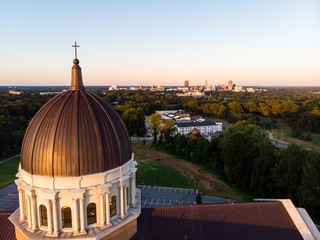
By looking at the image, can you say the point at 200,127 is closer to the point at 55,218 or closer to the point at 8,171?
the point at 8,171

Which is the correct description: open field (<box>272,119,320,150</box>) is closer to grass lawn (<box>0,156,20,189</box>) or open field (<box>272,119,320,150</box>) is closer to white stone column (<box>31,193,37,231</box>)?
white stone column (<box>31,193,37,231</box>)

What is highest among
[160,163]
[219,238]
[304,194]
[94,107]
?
[94,107]

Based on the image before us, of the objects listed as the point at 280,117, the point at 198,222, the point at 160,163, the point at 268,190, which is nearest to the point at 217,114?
the point at 280,117

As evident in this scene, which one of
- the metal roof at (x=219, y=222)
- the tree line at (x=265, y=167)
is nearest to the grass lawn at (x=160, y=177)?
the tree line at (x=265, y=167)

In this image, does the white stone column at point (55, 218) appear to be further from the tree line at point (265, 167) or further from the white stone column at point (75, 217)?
the tree line at point (265, 167)

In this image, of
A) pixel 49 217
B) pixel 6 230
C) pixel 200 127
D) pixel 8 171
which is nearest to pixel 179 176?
pixel 6 230

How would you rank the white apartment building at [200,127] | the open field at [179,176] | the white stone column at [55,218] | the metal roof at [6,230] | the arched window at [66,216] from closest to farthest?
the white stone column at [55,218] → the arched window at [66,216] → the metal roof at [6,230] → the open field at [179,176] → the white apartment building at [200,127]

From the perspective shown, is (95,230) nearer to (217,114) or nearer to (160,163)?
(160,163)
